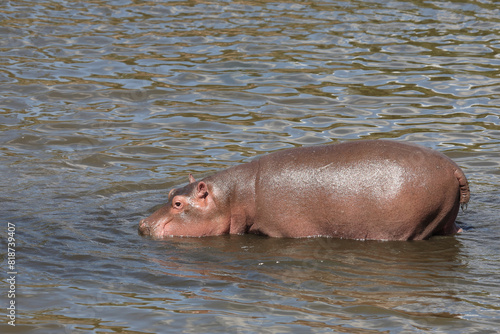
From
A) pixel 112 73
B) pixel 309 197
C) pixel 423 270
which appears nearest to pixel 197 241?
pixel 309 197

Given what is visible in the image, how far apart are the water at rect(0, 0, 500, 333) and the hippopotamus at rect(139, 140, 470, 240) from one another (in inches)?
6.4

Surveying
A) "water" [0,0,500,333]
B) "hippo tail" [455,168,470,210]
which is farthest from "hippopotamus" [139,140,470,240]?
"water" [0,0,500,333]

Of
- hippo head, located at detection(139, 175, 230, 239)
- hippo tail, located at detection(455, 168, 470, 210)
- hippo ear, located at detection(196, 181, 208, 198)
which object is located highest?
hippo tail, located at detection(455, 168, 470, 210)

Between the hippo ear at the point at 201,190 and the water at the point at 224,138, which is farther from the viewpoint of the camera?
the hippo ear at the point at 201,190

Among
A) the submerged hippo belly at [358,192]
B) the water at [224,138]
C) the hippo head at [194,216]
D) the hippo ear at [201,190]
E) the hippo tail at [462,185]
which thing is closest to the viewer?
the water at [224,138]

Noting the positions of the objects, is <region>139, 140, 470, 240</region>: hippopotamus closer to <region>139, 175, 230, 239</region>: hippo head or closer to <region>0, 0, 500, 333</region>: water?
<region>139, 175, 230, 239</region>: hippo head

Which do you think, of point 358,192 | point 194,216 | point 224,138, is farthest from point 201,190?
point 224,138

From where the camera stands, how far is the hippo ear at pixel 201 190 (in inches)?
311

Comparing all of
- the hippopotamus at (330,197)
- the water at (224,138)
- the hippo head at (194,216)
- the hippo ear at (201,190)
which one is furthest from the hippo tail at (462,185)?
the hippo ear at (201,190)

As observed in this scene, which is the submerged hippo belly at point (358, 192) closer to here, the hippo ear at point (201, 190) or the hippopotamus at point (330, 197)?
the hippopotamus at point (330, 197)

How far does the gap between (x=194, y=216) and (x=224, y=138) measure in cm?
294

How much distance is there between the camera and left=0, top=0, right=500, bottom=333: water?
19.6 feet

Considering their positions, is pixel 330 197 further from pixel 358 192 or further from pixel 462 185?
pixel 462 185

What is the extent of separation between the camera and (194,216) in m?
8.07
